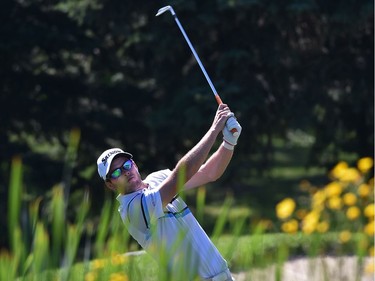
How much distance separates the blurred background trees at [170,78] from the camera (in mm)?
14906

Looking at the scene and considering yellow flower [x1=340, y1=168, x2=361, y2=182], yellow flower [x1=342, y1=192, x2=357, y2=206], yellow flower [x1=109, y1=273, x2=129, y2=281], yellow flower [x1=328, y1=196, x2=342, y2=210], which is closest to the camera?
yellow flower [x1=109, y1=273, x2=129, y2=281]

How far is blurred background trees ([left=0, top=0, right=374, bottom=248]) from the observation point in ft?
48.9

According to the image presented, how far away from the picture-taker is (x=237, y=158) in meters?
16.0

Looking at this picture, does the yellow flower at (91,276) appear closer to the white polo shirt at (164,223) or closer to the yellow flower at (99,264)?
the yellow flower at (99,264)

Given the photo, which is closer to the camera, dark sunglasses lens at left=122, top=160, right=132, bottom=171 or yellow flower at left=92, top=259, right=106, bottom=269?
yellow flower at left=92, top=259, right=106, bottom=269

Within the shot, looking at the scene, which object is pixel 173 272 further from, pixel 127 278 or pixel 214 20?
pixel 214 20

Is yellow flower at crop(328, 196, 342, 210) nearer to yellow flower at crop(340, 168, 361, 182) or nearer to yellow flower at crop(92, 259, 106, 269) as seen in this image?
yellow flower at crop(340, 168, 361, 182)

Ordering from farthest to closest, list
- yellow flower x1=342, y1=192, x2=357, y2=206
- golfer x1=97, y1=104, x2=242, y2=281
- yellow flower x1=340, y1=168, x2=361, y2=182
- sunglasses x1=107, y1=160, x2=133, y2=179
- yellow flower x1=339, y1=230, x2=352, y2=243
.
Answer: yellow flower x1=340, y1=168, x2=361, y2=182, yellow flower x1=342, y1=192, x2=357, y2=206, sunglasses x1=107, y1=160, x2=133, y2=179, golfer x1=97, y1=104, x2=242, y2=281, yellow flower x1=339, y1=230, x2=352, y2=243

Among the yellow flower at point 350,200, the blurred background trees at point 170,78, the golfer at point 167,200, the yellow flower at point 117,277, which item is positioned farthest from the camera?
the blurred background trees at point 170,78

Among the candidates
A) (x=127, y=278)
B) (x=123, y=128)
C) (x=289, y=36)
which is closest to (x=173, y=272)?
(x=127, y=278)

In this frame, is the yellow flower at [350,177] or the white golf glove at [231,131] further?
the yellow flower at [350,177]

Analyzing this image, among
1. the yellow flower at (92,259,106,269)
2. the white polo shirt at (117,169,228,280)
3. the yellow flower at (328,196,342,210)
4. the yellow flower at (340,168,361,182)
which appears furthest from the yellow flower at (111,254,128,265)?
the yellow flower at (340,168,361,182)

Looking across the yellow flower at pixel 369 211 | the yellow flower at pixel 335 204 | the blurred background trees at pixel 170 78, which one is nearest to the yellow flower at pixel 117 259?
the yellow flower at pixel 335 204

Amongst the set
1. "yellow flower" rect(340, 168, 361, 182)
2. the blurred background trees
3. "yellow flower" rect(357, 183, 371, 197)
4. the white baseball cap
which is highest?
the blurred background trees
